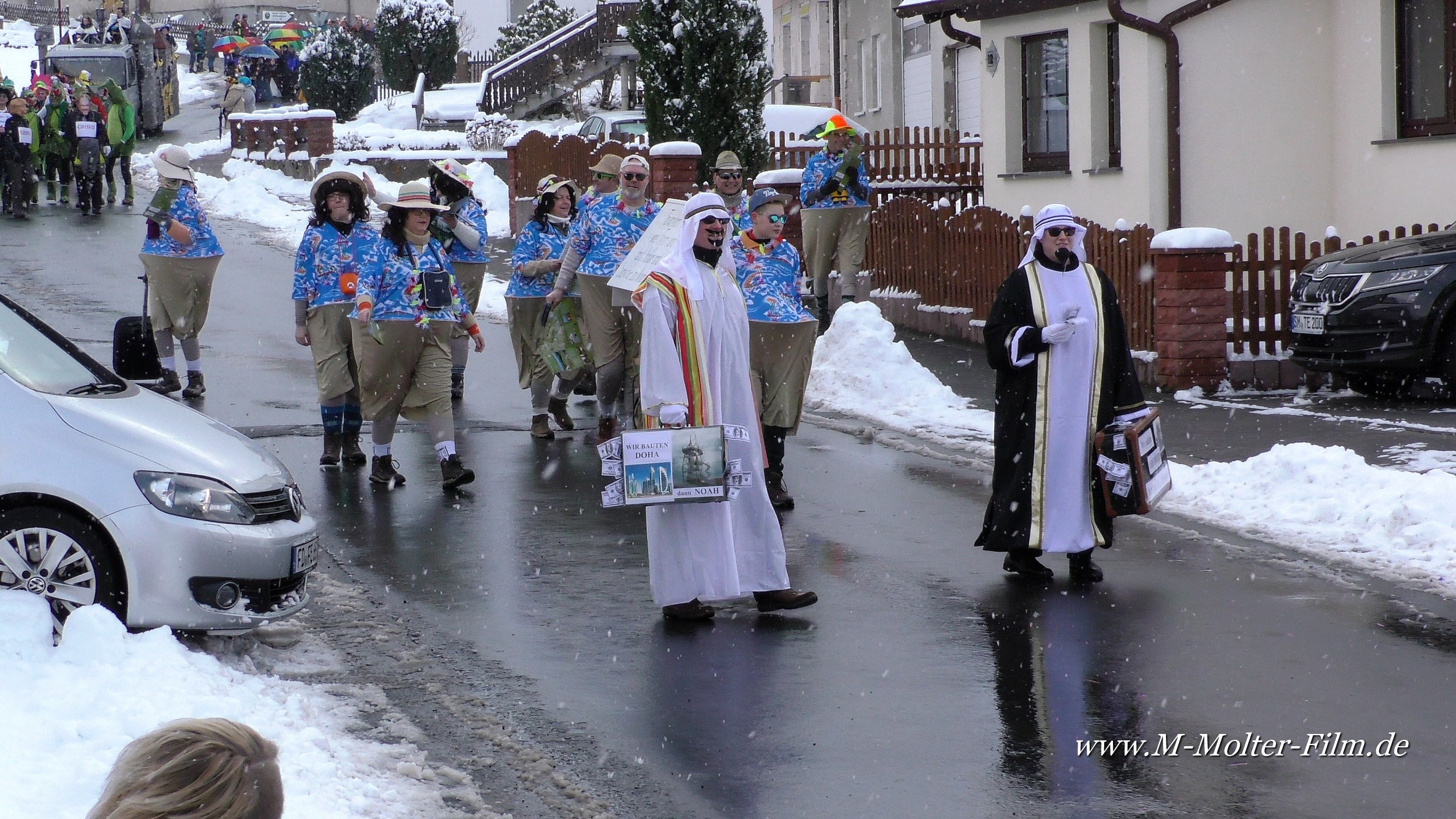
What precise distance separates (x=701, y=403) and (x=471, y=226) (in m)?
5.80

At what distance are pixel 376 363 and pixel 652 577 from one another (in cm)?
346

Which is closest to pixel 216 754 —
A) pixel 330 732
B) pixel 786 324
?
pixel 330 732

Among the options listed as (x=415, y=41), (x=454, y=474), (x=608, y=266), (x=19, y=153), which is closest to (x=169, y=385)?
(x=608, y=266)

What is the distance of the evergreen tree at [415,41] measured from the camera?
147 feet

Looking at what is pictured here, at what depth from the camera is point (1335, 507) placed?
877 cm

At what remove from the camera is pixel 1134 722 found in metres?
5.71

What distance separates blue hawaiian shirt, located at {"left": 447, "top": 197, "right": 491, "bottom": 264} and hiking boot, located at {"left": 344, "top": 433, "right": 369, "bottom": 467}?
6.08 feet

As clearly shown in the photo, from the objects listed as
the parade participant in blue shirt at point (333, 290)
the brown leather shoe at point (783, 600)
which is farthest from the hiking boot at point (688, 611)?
the parade participant in blue shirt at point (333, 290)

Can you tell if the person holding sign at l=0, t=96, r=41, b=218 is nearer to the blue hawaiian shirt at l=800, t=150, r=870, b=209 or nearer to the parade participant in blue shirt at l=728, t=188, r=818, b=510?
the blue hawaiian shirt at l=800, t=150, r=870, b=209

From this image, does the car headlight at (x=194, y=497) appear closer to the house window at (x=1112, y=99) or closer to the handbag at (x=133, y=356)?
the handbag at (x=133, y=356)

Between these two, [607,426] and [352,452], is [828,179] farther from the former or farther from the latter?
[352,452]

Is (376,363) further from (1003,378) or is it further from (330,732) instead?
(330,732)

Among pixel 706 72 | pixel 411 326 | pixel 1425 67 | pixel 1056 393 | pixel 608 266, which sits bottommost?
pixel 1056 393

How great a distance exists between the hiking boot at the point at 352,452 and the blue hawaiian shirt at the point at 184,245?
10.5 ft
